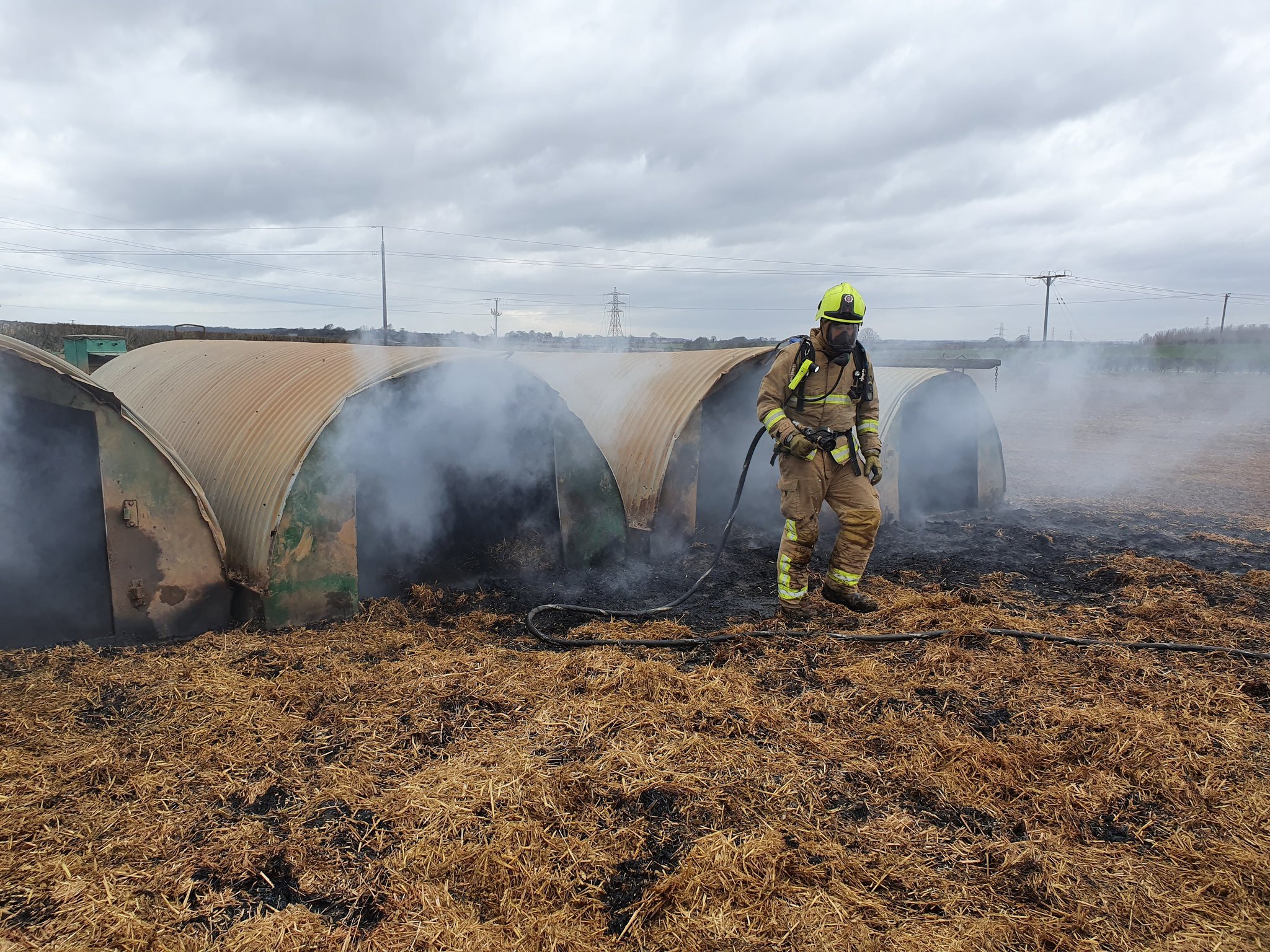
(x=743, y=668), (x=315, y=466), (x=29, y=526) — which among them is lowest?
(x=743, y=668)

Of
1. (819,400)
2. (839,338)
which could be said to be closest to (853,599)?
(819,400)

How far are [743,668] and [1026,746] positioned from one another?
1.58 m

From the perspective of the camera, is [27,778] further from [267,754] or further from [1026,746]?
[1026,746]

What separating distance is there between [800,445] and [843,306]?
3.37 ft

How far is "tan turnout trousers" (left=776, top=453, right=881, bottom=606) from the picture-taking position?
220 inches

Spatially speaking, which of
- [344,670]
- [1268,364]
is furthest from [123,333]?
[1268,364]

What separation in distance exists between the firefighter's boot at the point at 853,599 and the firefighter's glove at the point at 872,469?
2.73 ft

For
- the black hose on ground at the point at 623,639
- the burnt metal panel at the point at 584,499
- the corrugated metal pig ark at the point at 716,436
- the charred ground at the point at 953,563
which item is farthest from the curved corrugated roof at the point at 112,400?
the corrugated metal pig ark at the point at 716,436

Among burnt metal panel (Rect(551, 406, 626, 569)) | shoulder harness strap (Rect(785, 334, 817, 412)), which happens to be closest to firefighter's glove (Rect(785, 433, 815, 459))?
shoulder harness strap (Rect(785, 334, 817, 412))

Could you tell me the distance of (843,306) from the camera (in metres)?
5.41

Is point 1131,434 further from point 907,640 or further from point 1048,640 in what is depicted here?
point 907,640

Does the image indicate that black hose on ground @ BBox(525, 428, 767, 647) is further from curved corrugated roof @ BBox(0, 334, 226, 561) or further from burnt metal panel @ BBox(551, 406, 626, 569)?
curved corrugated roof @ BBox(0, 334, 226, 561)

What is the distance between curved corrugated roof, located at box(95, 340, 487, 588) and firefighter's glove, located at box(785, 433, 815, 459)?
9.39 feet

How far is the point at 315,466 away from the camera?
18.1 feet
